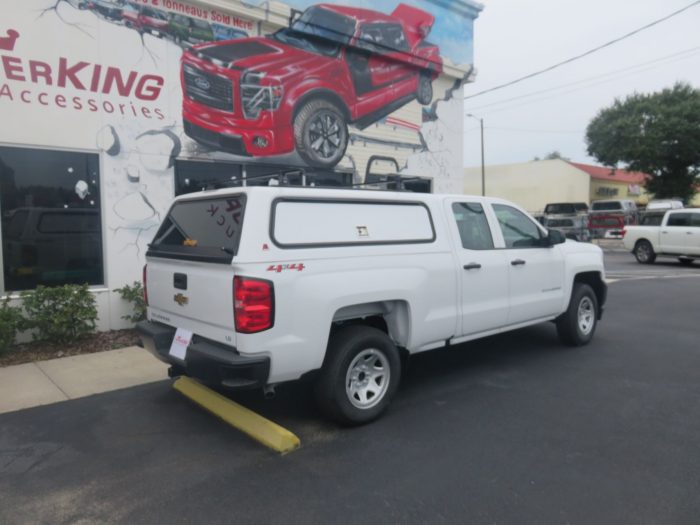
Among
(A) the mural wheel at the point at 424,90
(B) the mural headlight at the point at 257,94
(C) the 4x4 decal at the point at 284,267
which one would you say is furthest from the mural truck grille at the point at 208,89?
(C) the 4x4 decal at the point at 284,267

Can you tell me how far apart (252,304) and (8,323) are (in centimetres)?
422

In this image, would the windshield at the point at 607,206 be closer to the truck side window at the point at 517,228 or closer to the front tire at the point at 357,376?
the truck side window at the point at 517,228

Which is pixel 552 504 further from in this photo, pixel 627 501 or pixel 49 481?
pixel 49 481

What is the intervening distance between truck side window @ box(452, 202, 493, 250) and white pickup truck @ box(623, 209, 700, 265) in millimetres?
14073

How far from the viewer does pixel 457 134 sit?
41.9 feet

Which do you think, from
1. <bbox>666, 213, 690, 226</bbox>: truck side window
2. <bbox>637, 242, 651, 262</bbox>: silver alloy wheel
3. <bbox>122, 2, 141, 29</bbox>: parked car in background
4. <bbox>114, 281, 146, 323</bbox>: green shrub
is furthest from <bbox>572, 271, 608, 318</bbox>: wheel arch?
<bbox>637, 242, 651, 262</bbox>: silver alloy wheel

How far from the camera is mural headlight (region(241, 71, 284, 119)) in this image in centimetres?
902

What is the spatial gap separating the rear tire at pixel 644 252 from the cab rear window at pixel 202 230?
17.2m

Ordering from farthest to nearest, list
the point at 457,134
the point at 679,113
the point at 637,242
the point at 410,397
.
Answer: the point at 679,113 → the point at 637,242 → the point at 457,134 → the point at 410,397

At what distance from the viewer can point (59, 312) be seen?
6.61 meters

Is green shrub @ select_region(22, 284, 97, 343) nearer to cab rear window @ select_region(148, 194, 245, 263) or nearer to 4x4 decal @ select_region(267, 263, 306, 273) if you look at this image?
cab rear window @ select_region(148, 194, 245, 263)

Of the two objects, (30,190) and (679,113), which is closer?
(30,190)

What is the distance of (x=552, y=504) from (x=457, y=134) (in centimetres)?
1068

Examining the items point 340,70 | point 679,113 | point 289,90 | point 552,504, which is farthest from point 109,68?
point 679,113
